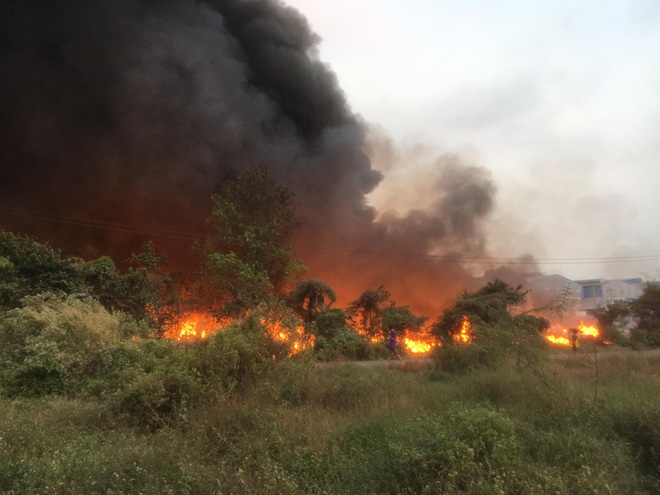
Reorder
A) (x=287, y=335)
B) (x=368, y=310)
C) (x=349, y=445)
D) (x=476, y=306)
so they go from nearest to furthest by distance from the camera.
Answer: (x=349, y=445) < (x=287, y=335) < (x=476, y=306) < (x=368, y=310)

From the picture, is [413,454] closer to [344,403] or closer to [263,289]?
[344,403]

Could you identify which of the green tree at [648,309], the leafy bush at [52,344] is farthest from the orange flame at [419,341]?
the leafy bush at [52,344]

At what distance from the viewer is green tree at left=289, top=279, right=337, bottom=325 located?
2291 centimetres

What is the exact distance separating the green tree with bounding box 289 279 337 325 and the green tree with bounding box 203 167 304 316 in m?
0.83

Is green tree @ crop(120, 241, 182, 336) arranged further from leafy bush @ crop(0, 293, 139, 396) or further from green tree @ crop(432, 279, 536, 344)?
green tree @ crop(432, 279, 536, 344)

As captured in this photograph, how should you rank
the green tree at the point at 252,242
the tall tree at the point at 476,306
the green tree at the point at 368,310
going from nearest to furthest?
1. the green tree at the point at 252,242
2. the tall tree at the point at 476,306
3. the green tree at the point at 368,310

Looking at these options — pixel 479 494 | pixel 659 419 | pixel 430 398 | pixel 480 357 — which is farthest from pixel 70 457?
pixel 480 357

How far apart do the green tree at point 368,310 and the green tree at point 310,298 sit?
152 centimetres

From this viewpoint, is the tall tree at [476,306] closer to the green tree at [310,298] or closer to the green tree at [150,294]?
the green tree at [310,298]

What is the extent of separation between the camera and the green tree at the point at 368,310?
23.6 m

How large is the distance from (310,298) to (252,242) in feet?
14.3

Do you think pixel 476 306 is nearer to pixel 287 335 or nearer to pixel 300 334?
pixel 300 334

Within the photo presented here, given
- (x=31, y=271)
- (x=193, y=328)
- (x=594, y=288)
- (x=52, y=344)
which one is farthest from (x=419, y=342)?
(x=594, y=288)

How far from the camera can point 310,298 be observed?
75.6 feet
